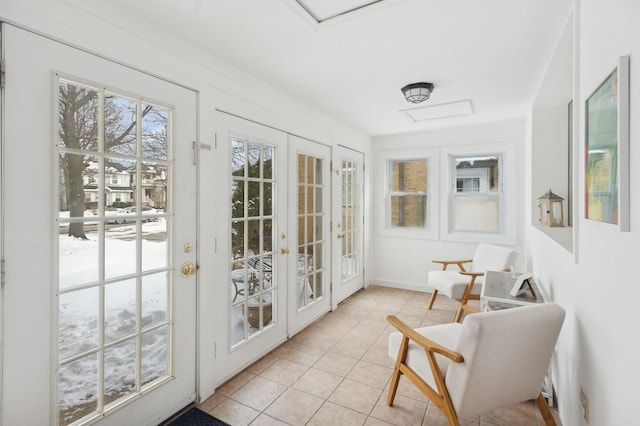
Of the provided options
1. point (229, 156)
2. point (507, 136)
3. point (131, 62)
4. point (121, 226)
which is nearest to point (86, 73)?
point (131, 62)

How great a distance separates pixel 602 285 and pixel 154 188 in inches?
88.9

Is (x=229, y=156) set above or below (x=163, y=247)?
above

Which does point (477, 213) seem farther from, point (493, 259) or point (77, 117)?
point (77, 117)

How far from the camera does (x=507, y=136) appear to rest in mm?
4152

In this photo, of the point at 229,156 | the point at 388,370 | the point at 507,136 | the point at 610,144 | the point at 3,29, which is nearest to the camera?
the point at 610,144

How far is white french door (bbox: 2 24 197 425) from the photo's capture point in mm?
1369

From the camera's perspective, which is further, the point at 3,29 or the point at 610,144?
the point at 3,29

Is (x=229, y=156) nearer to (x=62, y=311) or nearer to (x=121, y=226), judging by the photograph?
(x=121, y=226)

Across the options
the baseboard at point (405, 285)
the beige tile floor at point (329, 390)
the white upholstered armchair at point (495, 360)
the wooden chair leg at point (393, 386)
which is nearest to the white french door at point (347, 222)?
the baseboard at point (405, 285)

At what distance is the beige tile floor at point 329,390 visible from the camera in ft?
6.71

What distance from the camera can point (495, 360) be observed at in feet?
5.13

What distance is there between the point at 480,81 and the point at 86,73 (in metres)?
2.85

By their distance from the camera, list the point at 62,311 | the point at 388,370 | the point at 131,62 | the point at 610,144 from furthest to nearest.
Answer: the point at 388,370
the point at 131,62
the point at 62,311
the point at 610,144

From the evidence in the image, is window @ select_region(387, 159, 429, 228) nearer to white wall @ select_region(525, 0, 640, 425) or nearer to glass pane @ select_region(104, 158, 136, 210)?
white wall @ select_region(525, 0, 640, 425)
